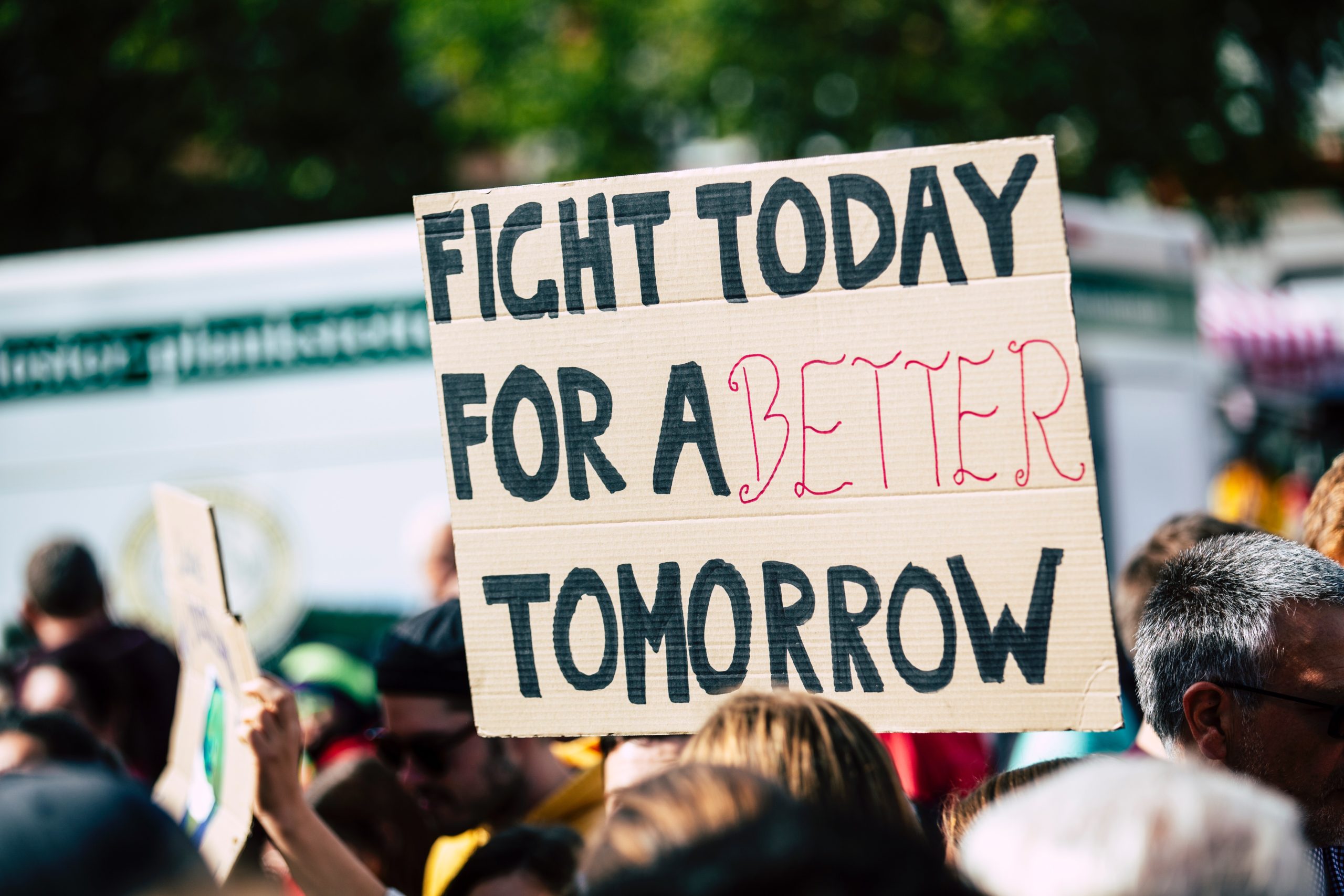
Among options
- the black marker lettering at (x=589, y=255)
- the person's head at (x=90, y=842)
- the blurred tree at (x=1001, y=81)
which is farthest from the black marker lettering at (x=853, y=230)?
the blurred tree at (x=1001, y=81)

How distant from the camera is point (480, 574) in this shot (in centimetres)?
217

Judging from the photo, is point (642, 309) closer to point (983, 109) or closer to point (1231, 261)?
point (983, 109)

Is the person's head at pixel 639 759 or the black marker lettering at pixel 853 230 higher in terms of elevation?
the black marker lettering at pixel 853 230

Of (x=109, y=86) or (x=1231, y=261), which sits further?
(x=1231, y=261)

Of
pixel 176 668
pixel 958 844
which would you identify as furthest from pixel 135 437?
pixel 958 844

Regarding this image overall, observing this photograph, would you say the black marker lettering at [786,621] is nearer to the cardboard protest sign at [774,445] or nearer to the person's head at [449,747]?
the cardboard protest sign at [774,445]

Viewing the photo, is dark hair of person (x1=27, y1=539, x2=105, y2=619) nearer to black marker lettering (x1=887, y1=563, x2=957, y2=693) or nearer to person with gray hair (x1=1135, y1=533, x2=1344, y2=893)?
black marker lettering (x1=887, y1=563, x2=957, y2=693)

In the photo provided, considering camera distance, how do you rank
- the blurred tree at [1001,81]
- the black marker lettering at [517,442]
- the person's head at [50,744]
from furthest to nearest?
the blurred tree at [1001,81], the person's head at [50,744], the black marker lettering at [517,442]

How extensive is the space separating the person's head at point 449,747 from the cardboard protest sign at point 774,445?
2.36ft

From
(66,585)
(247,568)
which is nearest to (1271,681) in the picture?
(66,585)

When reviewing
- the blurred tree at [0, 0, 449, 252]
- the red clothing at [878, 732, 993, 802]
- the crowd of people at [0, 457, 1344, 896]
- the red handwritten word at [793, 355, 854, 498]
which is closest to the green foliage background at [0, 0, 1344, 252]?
the blurred tree at [0, 0, 449, 252]

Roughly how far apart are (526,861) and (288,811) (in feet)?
1.36

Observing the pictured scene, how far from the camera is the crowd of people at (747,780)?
112 cm

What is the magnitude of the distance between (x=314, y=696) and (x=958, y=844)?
2.97 m
